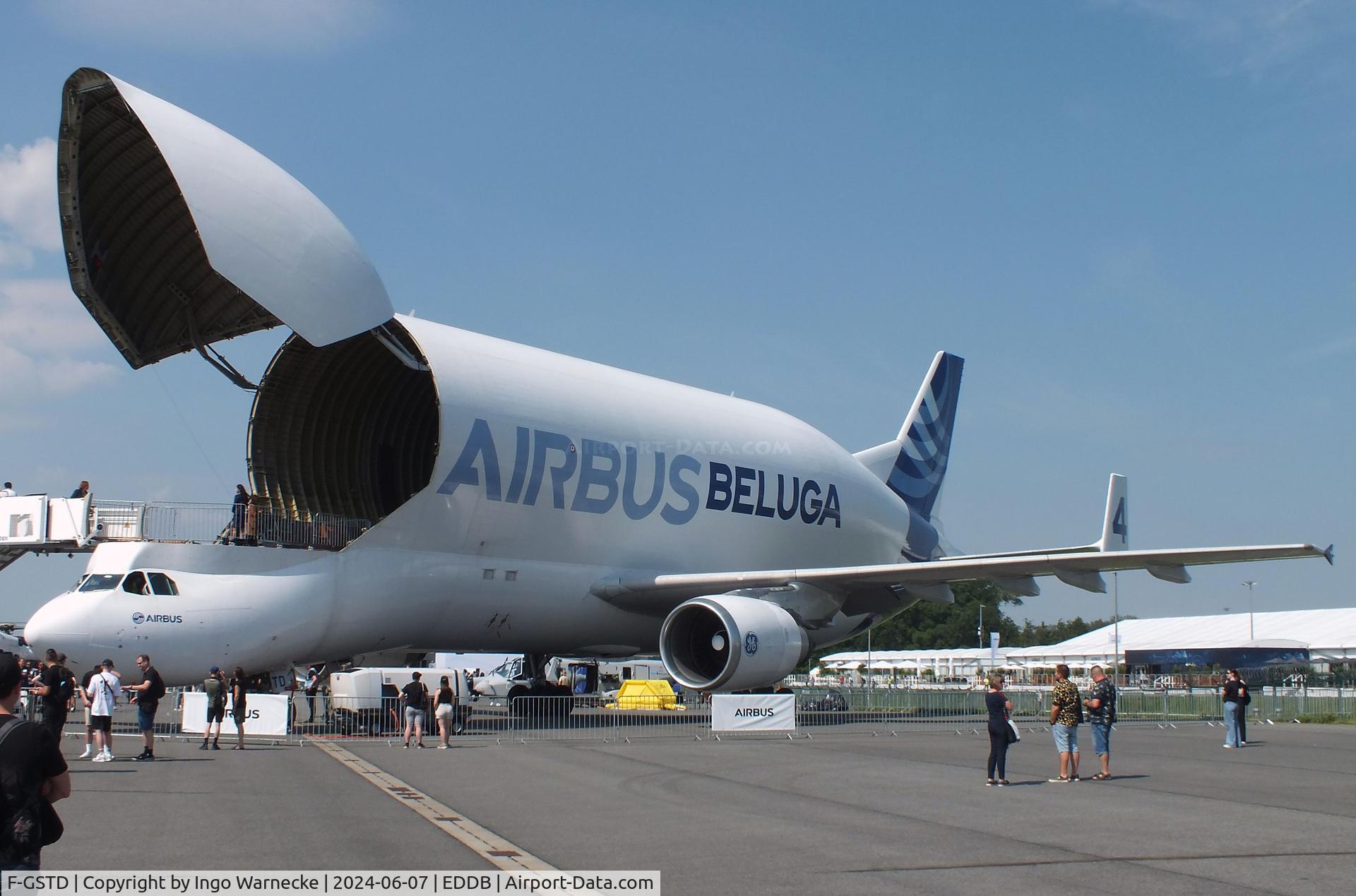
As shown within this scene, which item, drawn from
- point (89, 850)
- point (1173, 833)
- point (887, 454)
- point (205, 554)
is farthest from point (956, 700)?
point (89, 850)

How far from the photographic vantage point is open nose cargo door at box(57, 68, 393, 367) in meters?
20.1

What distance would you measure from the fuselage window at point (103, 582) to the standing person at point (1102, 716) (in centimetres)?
1481

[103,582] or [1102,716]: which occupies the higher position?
[103,582]

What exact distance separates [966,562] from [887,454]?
1267 cm

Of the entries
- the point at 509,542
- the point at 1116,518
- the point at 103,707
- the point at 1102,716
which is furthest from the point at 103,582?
the point at 1116,518

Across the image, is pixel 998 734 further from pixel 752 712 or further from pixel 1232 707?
pixel 752 712

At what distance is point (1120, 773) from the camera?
16172mm

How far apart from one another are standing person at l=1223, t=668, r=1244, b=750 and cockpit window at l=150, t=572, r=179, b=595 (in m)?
17.4

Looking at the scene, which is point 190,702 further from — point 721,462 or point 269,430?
point 721,462

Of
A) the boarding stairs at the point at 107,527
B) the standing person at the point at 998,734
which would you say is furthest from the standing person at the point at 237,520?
the standing person at the point at 998,734

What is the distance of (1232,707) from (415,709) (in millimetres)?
13562

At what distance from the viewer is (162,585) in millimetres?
20906

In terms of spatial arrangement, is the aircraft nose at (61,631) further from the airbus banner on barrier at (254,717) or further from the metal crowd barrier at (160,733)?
the airbus banner on barrier at (254,717)

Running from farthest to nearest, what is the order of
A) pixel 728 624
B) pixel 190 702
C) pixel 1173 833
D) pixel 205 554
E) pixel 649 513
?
A: pixel 649 513
pixel 728 624
pixel 190 702
pixel 205 554
pixel 1173 833
